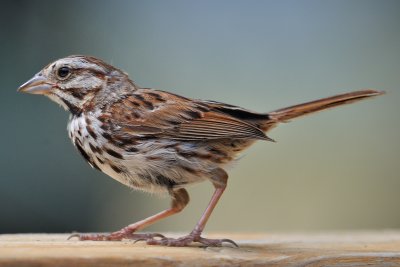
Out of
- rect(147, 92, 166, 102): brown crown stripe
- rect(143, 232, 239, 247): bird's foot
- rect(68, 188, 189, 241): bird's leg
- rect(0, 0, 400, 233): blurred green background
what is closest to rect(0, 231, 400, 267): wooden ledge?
rect(143, 232, 239, 247): bird's foot

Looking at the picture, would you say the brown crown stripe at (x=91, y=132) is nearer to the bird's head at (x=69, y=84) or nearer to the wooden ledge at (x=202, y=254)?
the bird's head at (x=69, y=84)

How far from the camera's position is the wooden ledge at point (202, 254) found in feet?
9.18

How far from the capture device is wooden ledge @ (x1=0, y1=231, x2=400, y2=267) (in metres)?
2.80

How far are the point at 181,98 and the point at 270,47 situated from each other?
3420 mm

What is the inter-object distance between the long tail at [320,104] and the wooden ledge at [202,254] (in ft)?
2.31

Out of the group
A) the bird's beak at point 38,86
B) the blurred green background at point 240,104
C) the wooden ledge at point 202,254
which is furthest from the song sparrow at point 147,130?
the blurred green background at point 240,104

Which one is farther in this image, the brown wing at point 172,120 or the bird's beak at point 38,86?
the bird's beak at point 38,86

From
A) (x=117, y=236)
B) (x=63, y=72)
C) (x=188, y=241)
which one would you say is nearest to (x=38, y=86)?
(x=63, y=72)

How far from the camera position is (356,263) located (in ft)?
10.4

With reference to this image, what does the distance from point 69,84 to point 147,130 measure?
0.49 meters

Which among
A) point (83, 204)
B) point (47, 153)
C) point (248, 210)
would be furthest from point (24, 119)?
point (248, 210)

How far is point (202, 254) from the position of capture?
3111 millimetres

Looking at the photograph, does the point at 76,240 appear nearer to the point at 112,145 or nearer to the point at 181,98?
the point at 112,145

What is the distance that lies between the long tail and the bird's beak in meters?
1.15
